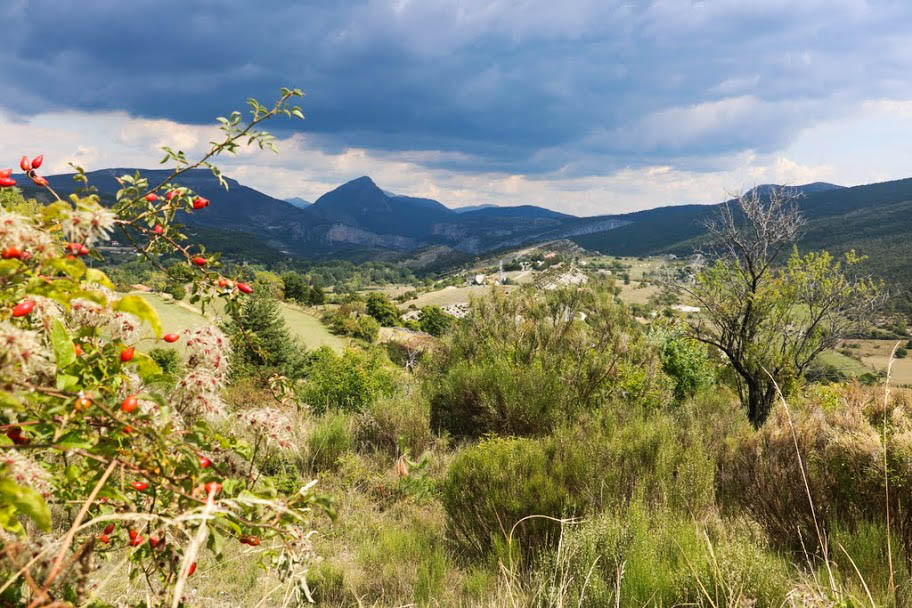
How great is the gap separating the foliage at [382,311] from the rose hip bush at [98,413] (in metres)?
83.5

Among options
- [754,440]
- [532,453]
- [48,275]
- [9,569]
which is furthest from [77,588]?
[754,440]

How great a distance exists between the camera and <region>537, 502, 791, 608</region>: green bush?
8.75 feet

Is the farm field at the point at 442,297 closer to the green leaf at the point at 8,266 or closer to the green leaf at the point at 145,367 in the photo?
the green leaf at the point at 145,367

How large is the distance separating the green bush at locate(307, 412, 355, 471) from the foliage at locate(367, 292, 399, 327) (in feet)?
256

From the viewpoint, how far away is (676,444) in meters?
4.86

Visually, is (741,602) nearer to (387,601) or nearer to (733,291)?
(387,601)

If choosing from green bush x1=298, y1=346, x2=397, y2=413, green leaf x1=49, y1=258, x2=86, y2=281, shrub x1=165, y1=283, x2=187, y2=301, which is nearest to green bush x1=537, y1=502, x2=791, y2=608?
shrub x1=165, y1=283, x2=187, y2=301

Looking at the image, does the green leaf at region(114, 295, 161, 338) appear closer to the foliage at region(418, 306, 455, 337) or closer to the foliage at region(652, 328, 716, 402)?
the foliage at region(652, 328, 716, 402)

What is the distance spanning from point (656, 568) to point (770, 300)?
14.7m

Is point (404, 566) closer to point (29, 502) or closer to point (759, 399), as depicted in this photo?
point (29, 502)

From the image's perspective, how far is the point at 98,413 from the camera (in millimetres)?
1113

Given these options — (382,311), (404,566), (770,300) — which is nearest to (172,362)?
(404,566)

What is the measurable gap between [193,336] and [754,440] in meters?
4.93

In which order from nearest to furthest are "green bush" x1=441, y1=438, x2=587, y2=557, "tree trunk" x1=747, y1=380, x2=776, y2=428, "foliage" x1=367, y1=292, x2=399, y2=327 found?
"green bush" x1=441, y1=438, x2=587, y2=557 < "tree trunk" x1=747, y1=380, x2=776, y2=428 < "foliage" x1=367, y1=292, x2=399, y2=327
